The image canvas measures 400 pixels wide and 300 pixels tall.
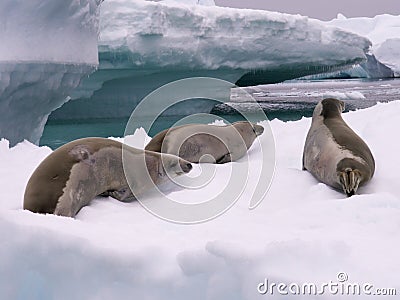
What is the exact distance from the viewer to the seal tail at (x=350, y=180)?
204 centimetres

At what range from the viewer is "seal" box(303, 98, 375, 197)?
2086mm

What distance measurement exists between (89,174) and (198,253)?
0.93 metres

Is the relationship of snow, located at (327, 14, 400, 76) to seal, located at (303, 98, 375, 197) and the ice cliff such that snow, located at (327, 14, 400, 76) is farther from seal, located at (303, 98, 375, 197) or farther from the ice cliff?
seal, located at (303, 98, 375, 197)

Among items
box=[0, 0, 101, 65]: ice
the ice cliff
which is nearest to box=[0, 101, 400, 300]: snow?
box=[0, 0, 101, 65]: ice

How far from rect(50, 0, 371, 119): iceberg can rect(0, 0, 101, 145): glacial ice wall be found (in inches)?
131

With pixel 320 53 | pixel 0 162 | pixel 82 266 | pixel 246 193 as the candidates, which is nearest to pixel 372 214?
pixel 246 193

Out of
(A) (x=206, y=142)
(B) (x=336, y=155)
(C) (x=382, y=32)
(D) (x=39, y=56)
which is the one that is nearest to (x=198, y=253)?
(B) (x=336, y=155)

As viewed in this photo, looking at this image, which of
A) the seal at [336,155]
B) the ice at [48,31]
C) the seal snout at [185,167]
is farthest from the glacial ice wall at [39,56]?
the seal at [336,155]

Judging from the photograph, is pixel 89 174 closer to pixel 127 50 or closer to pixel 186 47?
pixel 127 50

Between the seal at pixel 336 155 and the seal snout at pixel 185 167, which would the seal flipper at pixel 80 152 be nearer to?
the seal snout at pixel 185 167

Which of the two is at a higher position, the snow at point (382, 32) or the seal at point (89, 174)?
the snow at point (382, 32)

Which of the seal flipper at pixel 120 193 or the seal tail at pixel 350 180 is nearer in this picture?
the seal tail at pixel 350 180

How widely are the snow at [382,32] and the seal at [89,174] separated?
21.8 metres

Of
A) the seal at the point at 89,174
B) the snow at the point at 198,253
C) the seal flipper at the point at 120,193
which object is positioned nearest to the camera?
the snow at the point at 198,253
